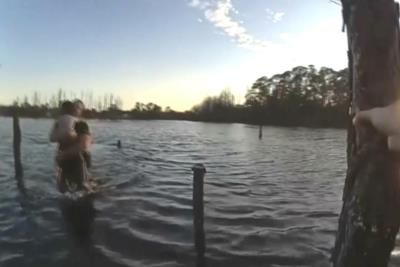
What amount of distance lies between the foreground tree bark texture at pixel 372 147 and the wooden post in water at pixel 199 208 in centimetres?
510

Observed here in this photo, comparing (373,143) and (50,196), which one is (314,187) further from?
(373,143)

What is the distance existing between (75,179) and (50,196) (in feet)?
3.56

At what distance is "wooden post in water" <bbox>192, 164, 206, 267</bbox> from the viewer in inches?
343

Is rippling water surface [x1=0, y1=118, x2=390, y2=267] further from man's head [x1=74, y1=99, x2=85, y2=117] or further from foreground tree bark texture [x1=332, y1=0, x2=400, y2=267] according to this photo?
foreground tree bark texture [x1=332, y1=0, x2=400, y2=267]

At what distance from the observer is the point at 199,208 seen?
8938mm

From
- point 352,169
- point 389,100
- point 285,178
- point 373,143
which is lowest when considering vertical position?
point 285,178

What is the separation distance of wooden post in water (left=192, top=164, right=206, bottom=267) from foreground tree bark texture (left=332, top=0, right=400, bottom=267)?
16.7 feet

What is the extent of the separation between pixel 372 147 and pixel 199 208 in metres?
5.77

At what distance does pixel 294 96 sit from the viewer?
362 ft

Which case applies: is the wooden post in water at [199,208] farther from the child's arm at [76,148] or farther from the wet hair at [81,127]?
the child's arm at [76,148]

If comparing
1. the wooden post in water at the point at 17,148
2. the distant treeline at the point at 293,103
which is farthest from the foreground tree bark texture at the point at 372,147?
the distant treeline at the point at 293,103

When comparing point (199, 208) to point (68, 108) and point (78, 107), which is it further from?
point (78, 107)

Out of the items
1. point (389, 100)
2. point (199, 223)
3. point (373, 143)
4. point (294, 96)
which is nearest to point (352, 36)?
point (389, 100)

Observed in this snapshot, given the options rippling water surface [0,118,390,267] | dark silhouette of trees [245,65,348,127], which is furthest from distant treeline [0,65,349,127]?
rippling water surface [0,118,390,267]
